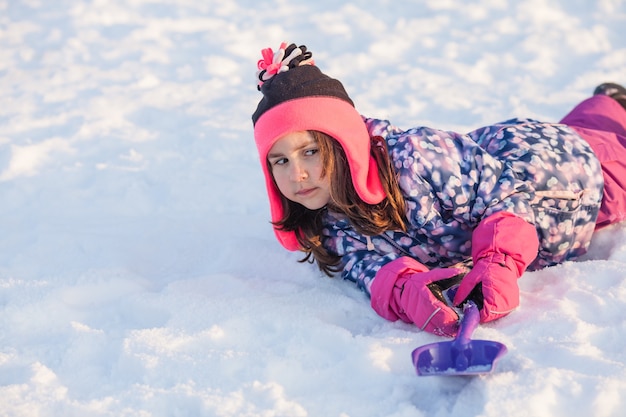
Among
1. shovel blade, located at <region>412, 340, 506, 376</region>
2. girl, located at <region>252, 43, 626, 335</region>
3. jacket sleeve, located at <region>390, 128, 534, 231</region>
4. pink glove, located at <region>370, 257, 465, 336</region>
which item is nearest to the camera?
shovel blade, located at <region>412, 340, 506, 376</region>

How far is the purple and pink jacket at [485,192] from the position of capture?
204 cm

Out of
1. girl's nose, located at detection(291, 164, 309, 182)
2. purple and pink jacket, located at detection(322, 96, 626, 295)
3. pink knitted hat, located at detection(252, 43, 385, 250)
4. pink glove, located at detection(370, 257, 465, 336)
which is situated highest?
pink knitted hat, located at detection(252, 43, 385, 250)

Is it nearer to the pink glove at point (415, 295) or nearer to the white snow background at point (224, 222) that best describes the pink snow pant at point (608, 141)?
the white snow background at point (224, 222)

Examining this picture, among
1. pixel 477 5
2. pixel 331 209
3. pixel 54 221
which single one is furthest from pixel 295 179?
pixel 477 5

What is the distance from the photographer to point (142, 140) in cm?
336

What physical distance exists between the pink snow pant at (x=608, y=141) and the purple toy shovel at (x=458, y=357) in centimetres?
99

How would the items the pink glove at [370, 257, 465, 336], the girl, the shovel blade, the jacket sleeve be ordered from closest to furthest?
the shovel blade < the pink glove at [370, 257, 465, 336] < the girl < the jacket sleeve

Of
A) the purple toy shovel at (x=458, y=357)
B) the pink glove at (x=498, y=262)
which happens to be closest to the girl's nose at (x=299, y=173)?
the pink glove at (x=498, y=262)

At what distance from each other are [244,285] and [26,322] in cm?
62

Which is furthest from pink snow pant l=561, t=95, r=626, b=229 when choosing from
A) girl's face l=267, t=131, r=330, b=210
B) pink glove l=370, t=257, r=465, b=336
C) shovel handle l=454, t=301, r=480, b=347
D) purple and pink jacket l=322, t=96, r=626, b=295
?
girl's face l=267, t=131, r=330, b=210

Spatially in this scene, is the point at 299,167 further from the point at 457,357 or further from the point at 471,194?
the point at 457,357

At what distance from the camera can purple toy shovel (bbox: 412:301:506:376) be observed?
153cm

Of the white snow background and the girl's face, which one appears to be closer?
the white snow background

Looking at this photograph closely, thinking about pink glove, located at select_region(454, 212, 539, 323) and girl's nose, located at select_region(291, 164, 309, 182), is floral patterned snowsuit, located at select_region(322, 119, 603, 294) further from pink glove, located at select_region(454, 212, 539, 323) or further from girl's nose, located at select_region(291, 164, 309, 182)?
girl's nose, located at select_region(291, 164, 309, 182)
